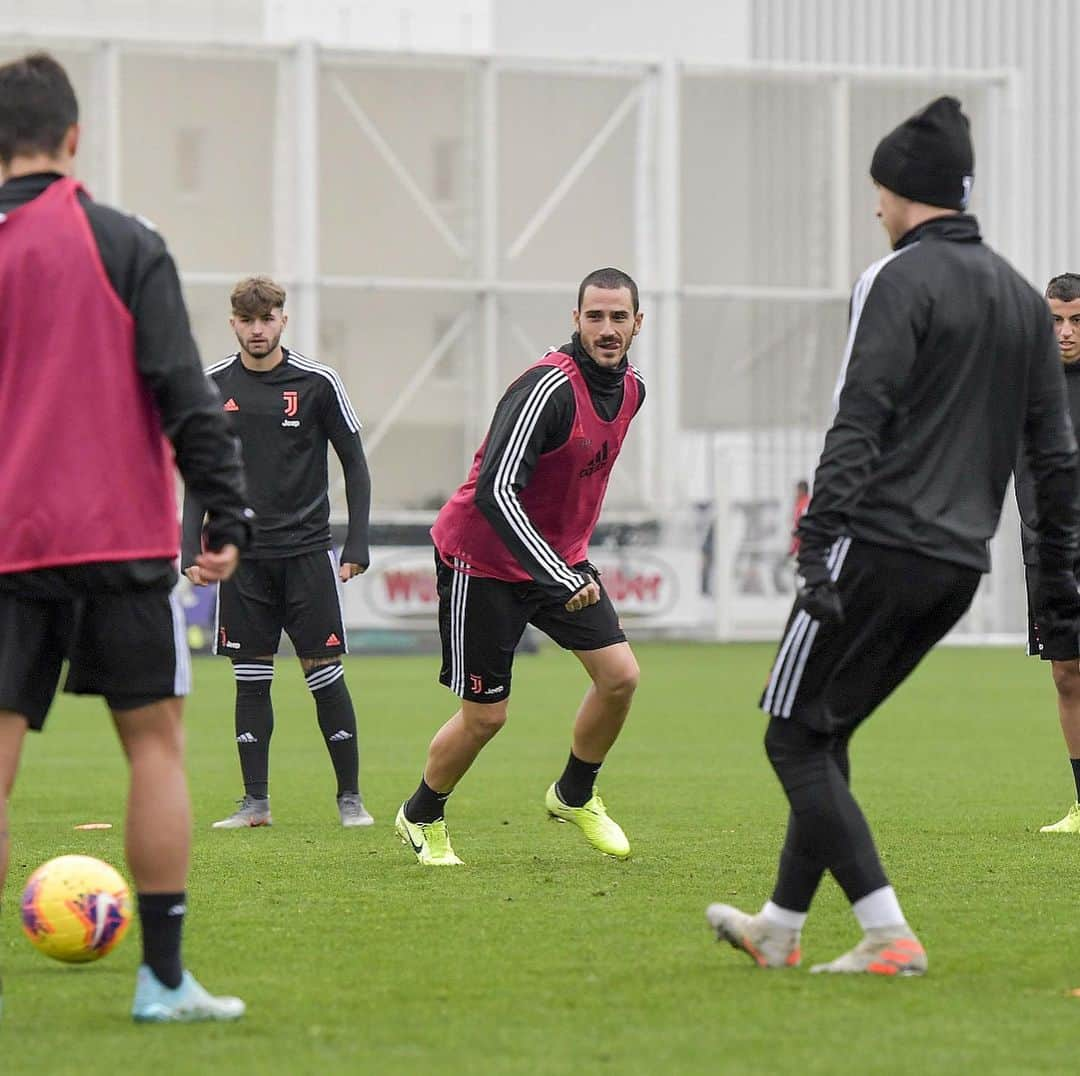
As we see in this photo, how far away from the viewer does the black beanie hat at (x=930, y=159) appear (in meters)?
5.32

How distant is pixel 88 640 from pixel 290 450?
4622 millimetres

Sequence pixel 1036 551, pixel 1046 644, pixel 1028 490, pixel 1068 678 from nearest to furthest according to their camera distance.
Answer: pixel 1036 551 < pixel 1028 490 < pixel 1046 644 < pixel 1068 678

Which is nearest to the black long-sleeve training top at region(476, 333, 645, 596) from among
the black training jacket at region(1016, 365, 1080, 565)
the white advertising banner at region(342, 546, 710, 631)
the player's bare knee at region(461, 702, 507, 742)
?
the player's bare knee at region(461, 702, 507, 742)

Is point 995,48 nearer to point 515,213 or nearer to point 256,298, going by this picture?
point 515,213

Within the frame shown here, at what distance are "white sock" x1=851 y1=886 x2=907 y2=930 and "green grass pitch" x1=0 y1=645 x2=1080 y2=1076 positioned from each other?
0.15 metres

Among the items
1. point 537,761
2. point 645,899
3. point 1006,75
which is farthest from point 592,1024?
point 1006,75

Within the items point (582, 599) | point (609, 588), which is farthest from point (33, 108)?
point (609, 588)

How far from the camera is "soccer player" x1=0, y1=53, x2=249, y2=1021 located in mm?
4715

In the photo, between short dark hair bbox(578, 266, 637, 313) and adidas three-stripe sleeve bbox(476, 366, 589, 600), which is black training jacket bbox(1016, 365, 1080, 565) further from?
adidas three-stripe sleeve bbox(476, 366, 589, 600)

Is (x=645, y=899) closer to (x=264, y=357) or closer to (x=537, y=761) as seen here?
(x=264, y=357)

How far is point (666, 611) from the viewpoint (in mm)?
29297

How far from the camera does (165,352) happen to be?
4.74m

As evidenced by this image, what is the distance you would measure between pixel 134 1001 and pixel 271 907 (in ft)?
5.63

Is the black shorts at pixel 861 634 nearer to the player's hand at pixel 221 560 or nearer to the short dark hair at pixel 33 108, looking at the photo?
the player's hand at pixel 221 560
